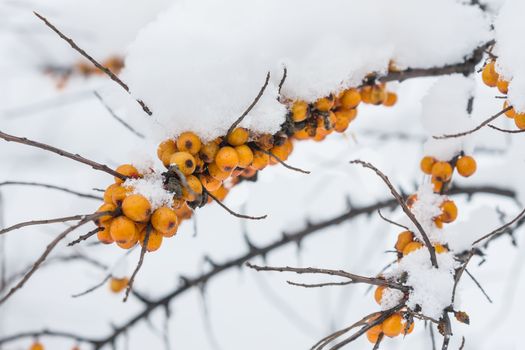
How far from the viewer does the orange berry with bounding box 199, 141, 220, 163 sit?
1200 millimetres

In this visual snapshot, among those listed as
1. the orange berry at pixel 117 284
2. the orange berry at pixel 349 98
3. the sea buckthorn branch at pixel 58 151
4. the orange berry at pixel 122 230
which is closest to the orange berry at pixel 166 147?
the sea buckthorn branch at pixel 58 151

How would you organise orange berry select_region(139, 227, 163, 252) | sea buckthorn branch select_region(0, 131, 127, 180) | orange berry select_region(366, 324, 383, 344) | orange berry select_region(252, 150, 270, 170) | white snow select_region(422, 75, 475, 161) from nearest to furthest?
sea buckthorn branch select_region(0, 131, 127, 180) → orange berry select_region(139, 227, 163, 252) → orange berry select_region(366, 324, 383, 344) → orange berry select_region(252, 150, 270, 170) → white snow select_region(422, 75, 475, 161)

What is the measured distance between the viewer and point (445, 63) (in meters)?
1.71

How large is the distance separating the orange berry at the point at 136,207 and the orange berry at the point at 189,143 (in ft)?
0.62

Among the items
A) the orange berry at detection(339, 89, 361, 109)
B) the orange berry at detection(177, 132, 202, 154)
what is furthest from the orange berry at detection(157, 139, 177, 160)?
the orange berry at detection(339, 89, 361, 109)

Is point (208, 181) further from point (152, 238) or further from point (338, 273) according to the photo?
point (338, 273)

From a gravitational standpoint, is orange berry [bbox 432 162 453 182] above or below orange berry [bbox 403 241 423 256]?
above

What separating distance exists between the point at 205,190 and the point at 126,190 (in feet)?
0.64

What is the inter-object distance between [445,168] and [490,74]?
12.4 inches

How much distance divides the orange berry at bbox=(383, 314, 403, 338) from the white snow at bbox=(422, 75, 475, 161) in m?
0.61

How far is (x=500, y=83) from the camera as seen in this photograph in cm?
127

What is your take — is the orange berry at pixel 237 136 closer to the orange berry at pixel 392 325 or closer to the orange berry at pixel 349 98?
the orange berry at pixel 349 98

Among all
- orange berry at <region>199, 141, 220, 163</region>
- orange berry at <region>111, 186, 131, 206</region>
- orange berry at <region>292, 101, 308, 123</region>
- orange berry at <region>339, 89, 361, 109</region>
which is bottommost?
orange berry at <region>111, 186, 131, 206</region>

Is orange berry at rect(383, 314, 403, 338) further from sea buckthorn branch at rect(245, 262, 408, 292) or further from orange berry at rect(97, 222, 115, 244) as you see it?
orange berry at rect(97, 222, 115, 244)
